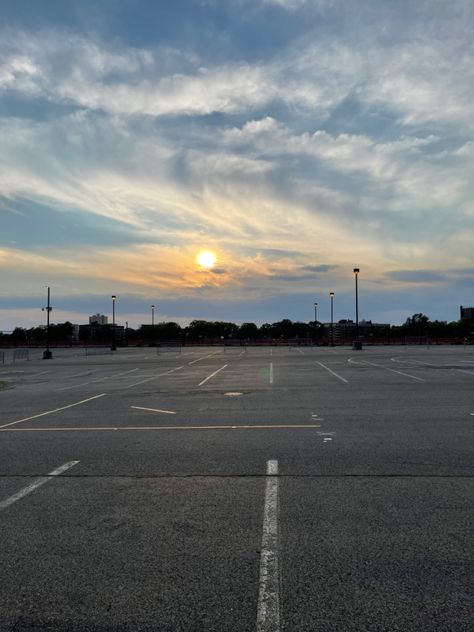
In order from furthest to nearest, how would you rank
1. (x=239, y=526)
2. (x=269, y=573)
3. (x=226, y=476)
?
(x=226, y=476), (x=239, y=526), (x=269, y=573)

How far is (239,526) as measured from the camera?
498 cm

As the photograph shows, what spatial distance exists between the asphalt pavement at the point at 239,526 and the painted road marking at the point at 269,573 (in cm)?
1

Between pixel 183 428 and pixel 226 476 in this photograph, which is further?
pixel 183 428

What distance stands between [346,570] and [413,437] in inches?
226

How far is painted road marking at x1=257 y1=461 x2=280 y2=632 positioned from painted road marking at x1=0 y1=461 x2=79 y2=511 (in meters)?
3.07

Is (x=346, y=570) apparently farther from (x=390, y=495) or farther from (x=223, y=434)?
(x=223, y=434)

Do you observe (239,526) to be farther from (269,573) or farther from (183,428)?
(183,428)

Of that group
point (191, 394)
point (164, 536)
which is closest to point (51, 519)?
point (164, 536)

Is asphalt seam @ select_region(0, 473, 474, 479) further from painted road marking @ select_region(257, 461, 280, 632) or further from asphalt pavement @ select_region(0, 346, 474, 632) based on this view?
painted road marking @ select_region(257, 461, 280, 632)

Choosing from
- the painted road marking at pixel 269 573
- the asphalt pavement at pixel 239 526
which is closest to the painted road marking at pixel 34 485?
the asphalt pavement at pixel 239 526

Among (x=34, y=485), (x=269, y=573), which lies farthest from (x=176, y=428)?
(x=269, y=573)

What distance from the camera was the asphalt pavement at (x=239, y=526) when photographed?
11.5 feet

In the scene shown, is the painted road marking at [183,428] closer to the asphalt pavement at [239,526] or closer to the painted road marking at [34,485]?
the asphalt pavement at [239,526]

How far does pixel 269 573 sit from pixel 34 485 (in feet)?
13.1
